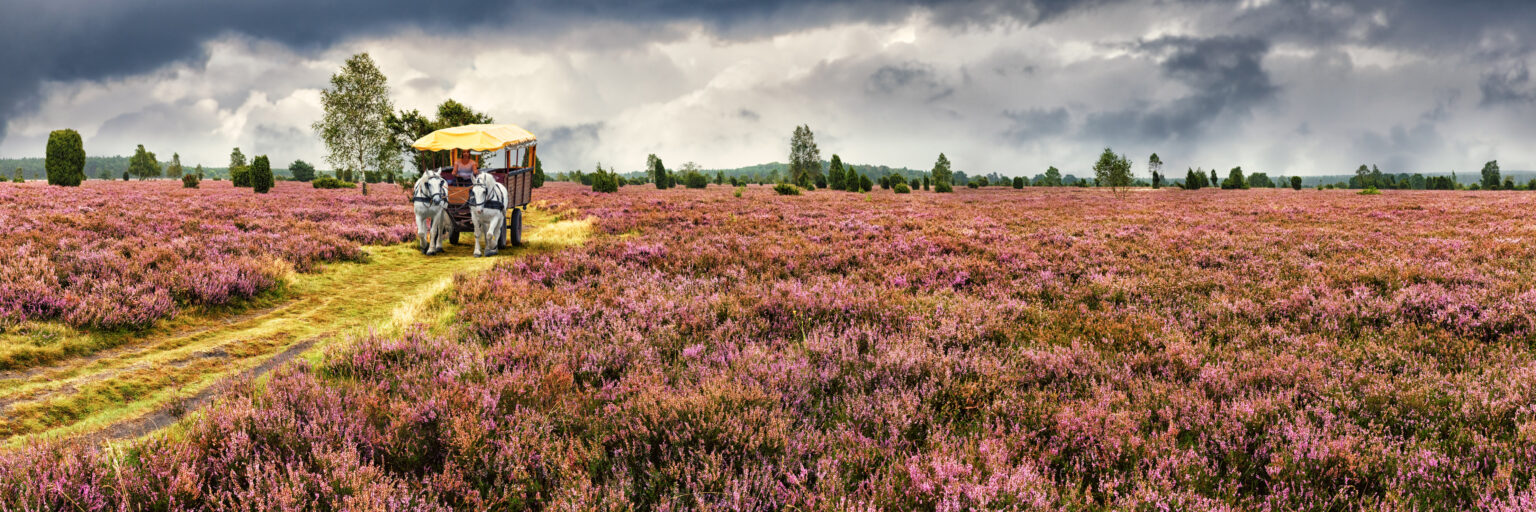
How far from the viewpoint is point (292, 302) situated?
23.2ft

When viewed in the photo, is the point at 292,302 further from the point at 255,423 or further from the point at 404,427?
the point at 404,427

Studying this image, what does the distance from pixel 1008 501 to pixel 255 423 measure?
3823 millimetres

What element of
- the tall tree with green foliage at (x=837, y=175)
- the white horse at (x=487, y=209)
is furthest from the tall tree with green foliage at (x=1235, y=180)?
the white horse at (x=487, y=209)

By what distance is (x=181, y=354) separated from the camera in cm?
491

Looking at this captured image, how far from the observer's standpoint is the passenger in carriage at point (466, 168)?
1062 cm

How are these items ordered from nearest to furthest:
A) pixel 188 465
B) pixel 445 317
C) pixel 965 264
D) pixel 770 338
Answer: pixel 188 465
pixel 770 338
pixel 445 317
pixel 965 264

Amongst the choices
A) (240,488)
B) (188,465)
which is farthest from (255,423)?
(240,488)

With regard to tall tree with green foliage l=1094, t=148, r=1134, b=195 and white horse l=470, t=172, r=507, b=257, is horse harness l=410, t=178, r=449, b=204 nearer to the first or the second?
white horse l=470, t=172, r=507, b=257

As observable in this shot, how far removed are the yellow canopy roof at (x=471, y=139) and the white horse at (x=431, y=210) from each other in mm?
624

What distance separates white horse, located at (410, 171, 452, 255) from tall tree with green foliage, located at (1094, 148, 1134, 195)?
173ft

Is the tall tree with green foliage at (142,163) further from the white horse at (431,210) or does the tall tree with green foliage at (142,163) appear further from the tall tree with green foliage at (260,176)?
the white horse at (431,210)

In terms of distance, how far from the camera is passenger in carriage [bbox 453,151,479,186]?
34.9 ft

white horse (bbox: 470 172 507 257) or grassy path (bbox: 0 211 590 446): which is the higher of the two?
white horse (bbox: 470 172 507 257)

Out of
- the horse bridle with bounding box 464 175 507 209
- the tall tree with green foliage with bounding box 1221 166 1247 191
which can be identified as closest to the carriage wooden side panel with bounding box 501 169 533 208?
the horse bridle with bounding box 464 175 507 209
